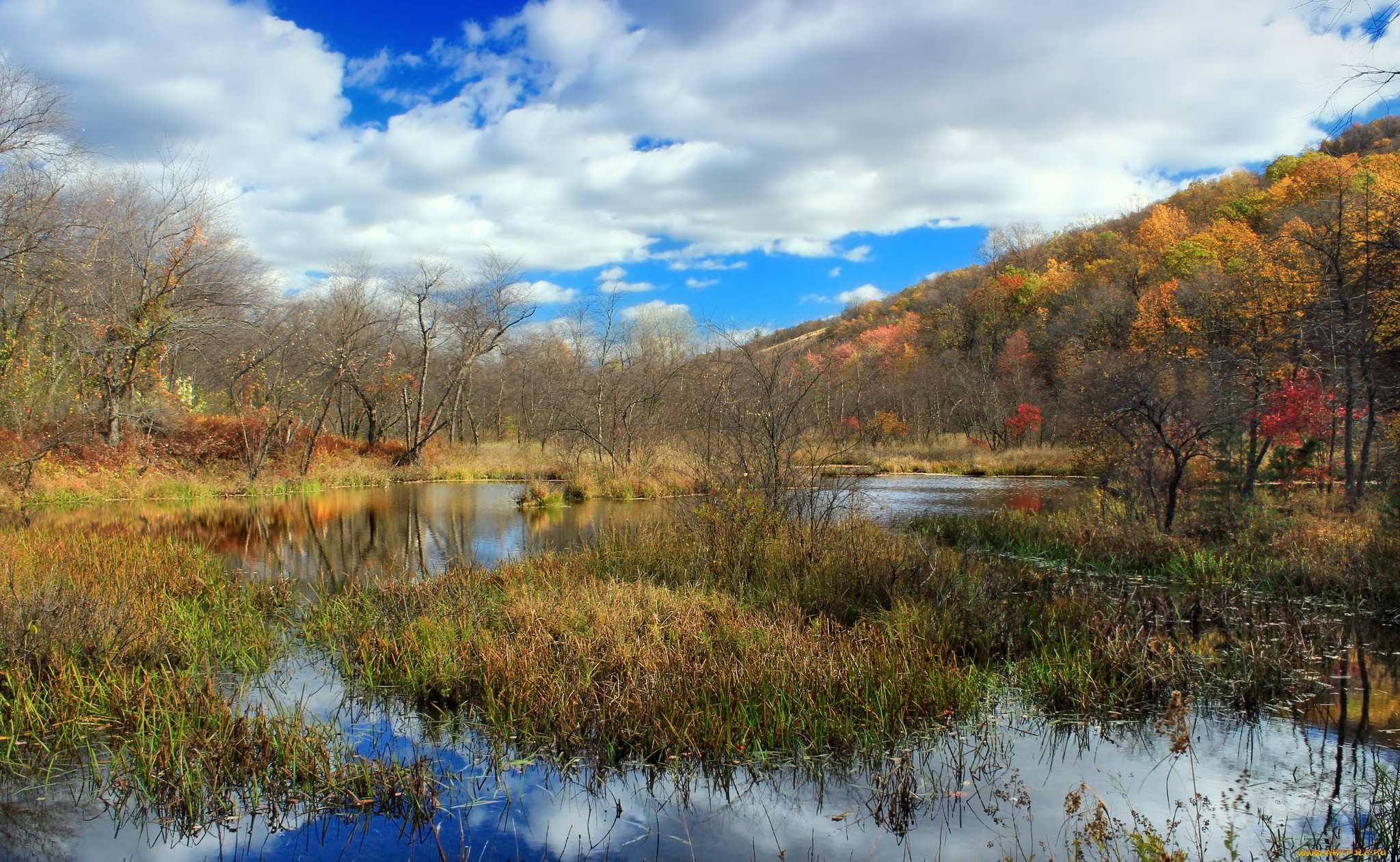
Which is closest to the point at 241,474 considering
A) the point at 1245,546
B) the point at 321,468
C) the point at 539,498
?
the point at 321,468

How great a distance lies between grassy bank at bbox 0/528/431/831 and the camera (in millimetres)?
4227

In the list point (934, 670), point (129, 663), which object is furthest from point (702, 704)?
point (129, 663)

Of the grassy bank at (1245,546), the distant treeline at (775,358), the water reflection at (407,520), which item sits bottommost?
the water reflection at (407,520)

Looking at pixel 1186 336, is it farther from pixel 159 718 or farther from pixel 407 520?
pixel 159 718

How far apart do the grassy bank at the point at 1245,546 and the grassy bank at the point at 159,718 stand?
30.3ft

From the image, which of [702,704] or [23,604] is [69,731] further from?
[702,704]

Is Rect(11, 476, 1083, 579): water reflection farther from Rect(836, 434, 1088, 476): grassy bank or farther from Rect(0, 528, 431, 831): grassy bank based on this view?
Rect(836, 434, 1088, 476): grassy bank

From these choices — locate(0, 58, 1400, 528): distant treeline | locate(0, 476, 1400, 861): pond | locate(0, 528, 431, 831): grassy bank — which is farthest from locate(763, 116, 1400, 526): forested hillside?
locate(0, 528, 431, 831): grassy bank

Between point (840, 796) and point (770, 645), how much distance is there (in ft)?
5.41

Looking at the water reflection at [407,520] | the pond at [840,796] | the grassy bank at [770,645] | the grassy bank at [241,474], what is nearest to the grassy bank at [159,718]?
the pond at [840,796]

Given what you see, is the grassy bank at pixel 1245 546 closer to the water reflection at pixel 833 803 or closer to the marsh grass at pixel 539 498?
the water reflection at pixel 833 803

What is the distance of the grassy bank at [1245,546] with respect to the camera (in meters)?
8.62

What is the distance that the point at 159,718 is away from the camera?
16.3 feet

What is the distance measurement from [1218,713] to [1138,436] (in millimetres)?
6900
